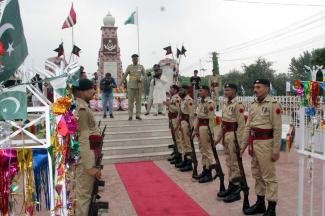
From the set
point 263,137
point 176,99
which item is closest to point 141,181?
point 176,99

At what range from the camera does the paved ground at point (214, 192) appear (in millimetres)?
4750

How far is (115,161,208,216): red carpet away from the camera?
4.79m

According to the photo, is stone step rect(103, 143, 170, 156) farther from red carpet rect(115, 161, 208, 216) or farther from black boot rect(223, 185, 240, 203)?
black boot rect(223, 185, 240, 203)

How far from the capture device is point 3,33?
2303mm

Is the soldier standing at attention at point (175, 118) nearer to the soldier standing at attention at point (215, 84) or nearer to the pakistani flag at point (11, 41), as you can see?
the pakistani flag at point (11, 41)

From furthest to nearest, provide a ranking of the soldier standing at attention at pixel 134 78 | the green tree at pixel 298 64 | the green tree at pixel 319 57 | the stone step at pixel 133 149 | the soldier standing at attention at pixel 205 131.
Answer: the green tree at pixel 298 64 < the green tree at pixel 319 57 < the soldier standing at attention at pixel 134 78 < the stone step at pixel 133 149 < the soldier standing at attention at pixel 205 131

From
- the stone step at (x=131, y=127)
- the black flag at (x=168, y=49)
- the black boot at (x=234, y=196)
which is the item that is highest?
the black flag at (x=168, y=49)

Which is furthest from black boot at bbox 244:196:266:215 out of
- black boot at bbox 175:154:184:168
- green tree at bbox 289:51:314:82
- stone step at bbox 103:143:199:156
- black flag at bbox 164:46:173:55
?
green tree at bbox 289:51:314:82

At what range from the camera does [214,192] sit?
5609 millimetres

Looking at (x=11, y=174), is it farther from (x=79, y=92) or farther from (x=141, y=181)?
(x=141, y=181)

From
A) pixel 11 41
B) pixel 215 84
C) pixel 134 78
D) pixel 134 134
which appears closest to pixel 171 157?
pixel 134 134

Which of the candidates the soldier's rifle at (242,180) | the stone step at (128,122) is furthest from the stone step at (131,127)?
the soldier's rifle at (242,180)

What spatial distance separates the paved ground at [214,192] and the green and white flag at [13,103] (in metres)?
2.61

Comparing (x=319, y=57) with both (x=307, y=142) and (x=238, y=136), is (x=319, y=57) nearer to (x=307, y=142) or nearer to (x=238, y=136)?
(x=238, y=136)
